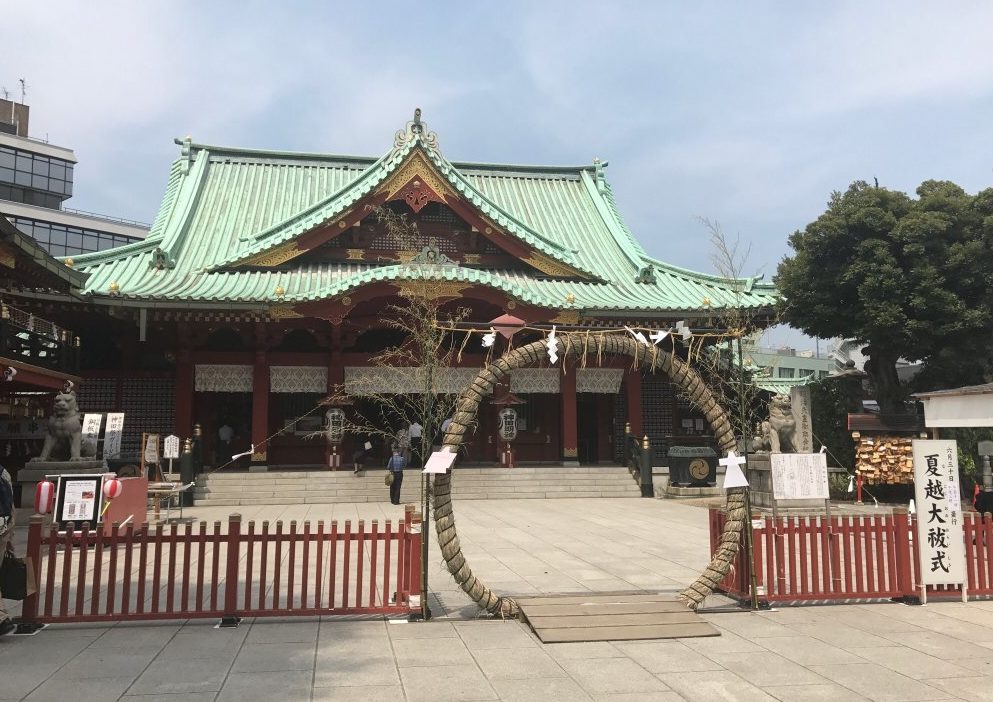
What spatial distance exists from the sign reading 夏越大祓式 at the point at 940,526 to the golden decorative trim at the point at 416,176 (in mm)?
17681

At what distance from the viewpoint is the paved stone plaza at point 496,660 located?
17.2 ft

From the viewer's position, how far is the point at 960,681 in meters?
5.49

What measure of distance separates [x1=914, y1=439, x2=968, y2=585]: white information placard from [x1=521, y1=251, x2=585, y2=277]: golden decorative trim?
16.6m

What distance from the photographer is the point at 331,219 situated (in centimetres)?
2252

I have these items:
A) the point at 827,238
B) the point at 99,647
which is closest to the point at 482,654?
the point at 99,647

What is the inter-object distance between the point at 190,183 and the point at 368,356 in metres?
11.5

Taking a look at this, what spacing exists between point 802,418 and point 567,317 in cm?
706

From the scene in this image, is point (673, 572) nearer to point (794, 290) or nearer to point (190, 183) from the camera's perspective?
point (794, 290)

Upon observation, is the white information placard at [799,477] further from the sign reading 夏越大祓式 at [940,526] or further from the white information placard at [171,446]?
the white information placard at [171,446]

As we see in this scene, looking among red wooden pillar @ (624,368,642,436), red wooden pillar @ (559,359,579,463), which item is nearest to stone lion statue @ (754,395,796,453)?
red wooden pillar @ (624,368,642,436)

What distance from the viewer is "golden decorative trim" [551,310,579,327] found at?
21.8m

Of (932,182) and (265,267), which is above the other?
(932,182)

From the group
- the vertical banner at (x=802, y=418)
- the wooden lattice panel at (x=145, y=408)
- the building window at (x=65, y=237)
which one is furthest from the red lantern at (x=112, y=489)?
the building window at (x=65, y=237)

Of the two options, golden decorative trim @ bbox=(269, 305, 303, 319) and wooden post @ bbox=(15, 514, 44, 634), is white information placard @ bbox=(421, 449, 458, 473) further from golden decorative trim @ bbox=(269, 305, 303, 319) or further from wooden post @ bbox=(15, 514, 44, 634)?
golden decorative trim @ bbox=(269, 305, 303, 319)
